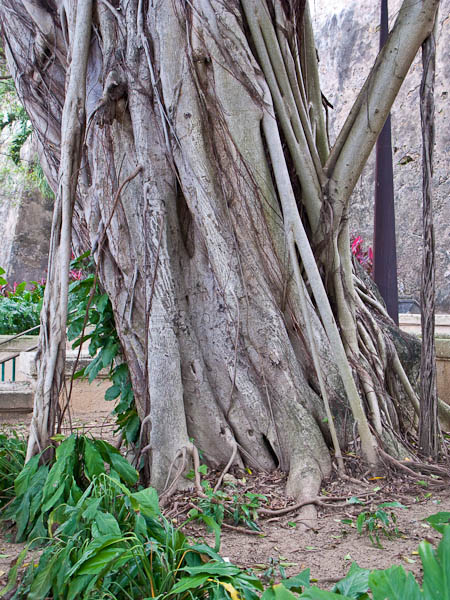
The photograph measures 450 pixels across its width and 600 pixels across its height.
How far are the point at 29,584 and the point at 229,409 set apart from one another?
1468 millimetres

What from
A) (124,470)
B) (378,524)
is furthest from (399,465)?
(124,470)

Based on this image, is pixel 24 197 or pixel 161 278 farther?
pixel 24 197

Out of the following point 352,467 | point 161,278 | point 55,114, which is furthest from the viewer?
point 55,114

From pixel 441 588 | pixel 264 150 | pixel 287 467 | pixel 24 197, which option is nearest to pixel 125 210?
pixel 264 150

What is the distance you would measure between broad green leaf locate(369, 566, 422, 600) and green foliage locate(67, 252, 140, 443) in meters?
2.17

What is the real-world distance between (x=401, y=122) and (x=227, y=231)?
48.3ft

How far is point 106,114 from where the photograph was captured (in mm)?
3100

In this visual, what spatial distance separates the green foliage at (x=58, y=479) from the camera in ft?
7.87

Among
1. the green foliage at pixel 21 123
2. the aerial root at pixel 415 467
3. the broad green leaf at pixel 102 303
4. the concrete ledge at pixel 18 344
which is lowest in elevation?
the aerial root at pixel 415 467

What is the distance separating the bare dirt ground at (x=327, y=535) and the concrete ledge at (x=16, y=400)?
2.30m

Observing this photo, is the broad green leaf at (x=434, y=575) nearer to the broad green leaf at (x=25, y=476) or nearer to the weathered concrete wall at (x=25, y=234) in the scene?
the broad green leaf at (x=25, y=476)

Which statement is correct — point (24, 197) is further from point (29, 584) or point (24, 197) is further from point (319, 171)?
point (29, 584)

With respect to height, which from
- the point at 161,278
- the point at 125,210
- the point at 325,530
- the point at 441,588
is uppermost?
the point at 125,210

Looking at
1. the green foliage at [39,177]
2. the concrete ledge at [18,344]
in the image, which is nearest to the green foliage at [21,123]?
the green foliage at [39,177]
